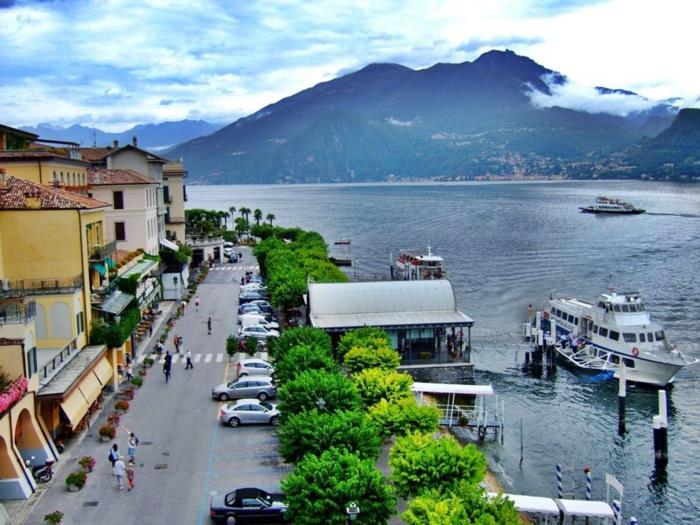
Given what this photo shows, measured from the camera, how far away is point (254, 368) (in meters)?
46.1

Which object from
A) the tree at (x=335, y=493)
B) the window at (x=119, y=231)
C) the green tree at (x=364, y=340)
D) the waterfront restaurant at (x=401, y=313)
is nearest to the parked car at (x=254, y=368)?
the green tree at (x=364, y=340)

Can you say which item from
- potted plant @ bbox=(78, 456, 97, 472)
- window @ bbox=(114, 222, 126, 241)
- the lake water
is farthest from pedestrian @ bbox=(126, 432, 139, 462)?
window @ bbox=(114, 222, 126, 241)

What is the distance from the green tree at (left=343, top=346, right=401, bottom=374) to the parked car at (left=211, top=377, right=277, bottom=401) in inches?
184

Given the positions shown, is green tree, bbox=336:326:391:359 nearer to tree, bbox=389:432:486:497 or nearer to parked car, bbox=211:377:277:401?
parked car, bbox=211:377:277:401

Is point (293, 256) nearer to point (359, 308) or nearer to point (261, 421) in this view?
point (359, 308)

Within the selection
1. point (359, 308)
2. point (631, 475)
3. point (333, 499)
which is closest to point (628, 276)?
point (359, 308)

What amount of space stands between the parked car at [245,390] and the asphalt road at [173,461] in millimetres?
774

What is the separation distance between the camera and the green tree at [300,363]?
37.8 metres

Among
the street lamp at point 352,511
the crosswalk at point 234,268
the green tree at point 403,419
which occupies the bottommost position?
the green tree at point 403,419

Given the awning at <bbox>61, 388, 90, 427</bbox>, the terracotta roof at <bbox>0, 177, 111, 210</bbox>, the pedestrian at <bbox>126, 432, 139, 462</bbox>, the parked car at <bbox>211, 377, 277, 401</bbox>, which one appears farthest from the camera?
the parked car at <bbox>211, 377, 277, 401</bbox>

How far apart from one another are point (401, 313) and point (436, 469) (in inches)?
1126

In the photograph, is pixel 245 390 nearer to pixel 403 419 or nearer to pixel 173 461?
pixel 173 461

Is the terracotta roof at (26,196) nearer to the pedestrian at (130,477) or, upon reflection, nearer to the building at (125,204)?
the pedestrian at (130,477)

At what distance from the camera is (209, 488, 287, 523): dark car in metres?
26.8
